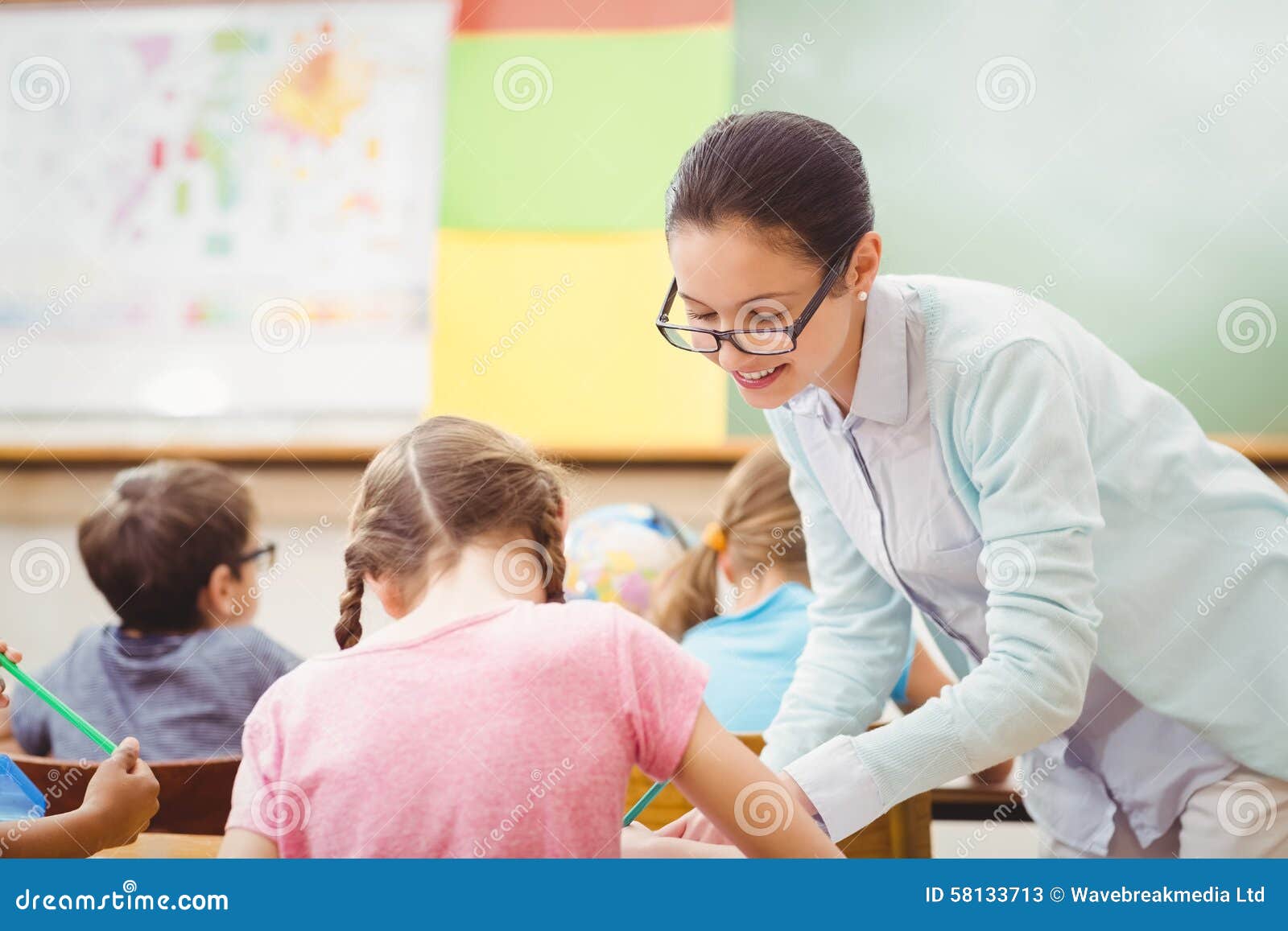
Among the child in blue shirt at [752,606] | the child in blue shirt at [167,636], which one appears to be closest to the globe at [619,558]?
the child in blue shirt at [752,606]

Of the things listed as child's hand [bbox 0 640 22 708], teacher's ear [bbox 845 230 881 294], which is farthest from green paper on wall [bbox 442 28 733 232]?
child's hand [bbox 0 640 22 708]

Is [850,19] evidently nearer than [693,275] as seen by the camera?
No

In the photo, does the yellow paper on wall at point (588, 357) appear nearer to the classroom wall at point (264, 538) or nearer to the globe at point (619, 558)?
the classroom wall at point (264, 538)

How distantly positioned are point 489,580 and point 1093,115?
6.79ft

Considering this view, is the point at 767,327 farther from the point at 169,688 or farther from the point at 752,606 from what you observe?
the point at 169,688

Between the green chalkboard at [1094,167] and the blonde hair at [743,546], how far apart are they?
0.70 m

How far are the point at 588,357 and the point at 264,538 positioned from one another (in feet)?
3.22

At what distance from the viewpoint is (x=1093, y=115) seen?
8.37 ft

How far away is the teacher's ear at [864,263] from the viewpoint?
3.75 feet

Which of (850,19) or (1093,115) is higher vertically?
(850,19)

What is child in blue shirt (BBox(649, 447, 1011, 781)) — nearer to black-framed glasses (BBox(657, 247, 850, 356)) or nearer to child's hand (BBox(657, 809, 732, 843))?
child's hand (BBox(657, 809, 732, 843))
